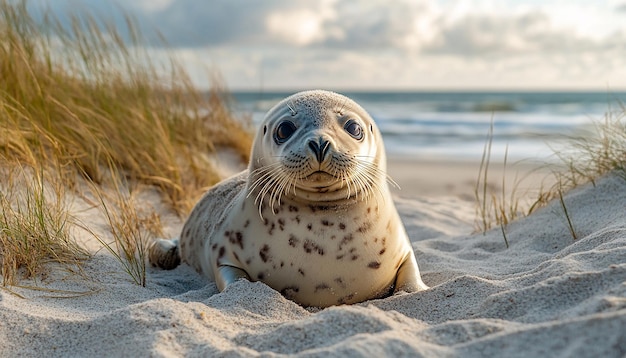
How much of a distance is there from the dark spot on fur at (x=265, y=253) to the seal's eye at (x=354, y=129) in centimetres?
60

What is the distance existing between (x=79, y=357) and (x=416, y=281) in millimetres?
1457

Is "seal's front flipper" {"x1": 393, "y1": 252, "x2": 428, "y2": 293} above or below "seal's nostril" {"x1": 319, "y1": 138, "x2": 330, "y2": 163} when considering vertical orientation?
below

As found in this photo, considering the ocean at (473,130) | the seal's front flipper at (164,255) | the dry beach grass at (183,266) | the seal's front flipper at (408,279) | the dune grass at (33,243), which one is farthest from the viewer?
the ocean at (473,130)

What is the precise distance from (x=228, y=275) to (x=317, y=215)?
485mm

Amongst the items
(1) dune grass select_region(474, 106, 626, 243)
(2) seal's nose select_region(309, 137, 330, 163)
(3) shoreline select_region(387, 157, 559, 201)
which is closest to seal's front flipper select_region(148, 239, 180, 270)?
(2) seal's nose select_region(309, 137, 330, 163)

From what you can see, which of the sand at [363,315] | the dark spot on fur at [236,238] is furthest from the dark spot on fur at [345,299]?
the dark spot on fur at [236,238]

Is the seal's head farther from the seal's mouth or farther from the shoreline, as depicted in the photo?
the shoreline

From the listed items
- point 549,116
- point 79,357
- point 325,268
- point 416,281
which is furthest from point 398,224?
point 549,116

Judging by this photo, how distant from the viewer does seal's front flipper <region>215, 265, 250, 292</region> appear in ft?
10.0

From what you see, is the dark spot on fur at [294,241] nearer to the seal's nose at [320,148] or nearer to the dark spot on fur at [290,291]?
the dark spot on fur at [290,291]

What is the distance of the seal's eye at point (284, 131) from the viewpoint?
3.04 meters

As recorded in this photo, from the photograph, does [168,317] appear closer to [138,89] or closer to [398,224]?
[398,224]

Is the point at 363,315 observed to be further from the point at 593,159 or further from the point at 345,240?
the point at 593,159

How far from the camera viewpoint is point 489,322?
2252 mm
